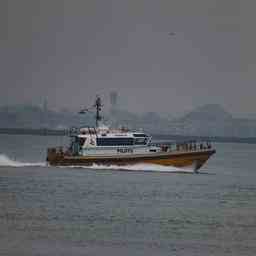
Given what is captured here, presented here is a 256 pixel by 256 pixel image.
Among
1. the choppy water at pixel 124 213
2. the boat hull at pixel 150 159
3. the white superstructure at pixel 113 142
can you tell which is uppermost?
the white superstructure at pixel 113 142

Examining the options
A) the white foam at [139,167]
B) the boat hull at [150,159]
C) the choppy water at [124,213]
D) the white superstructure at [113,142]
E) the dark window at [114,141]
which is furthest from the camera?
the white foam at [139,167]

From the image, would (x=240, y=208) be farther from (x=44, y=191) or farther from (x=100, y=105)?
(x=100, y=105)

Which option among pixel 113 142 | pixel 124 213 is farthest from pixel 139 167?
pixel 124 213

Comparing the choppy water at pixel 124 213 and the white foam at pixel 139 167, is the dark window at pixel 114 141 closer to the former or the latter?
the white foam at pixel 139 167

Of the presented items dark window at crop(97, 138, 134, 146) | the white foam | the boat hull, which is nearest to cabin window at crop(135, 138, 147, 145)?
dark window at crop(97, 138, 134, 146)

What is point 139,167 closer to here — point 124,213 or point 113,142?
point 113,142

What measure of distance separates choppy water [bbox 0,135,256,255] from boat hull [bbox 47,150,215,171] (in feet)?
A: 2.61

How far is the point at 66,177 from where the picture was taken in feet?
260

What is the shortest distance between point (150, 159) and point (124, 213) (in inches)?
1115

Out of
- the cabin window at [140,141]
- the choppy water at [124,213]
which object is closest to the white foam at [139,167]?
the choppy water at [124,213]

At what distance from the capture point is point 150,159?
83938 mm

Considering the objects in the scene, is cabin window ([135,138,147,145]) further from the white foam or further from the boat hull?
the white foam

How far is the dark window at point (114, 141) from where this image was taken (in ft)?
273

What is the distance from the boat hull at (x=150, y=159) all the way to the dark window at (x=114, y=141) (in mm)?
1150
